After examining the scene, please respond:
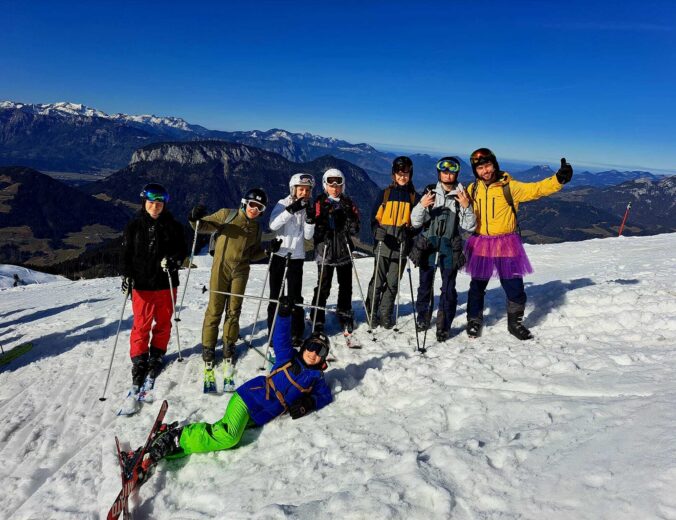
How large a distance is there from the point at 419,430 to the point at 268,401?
7.20 ft

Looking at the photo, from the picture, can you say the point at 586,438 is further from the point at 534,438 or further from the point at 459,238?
the point at 459,238

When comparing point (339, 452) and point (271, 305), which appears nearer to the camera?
point (339, 452)

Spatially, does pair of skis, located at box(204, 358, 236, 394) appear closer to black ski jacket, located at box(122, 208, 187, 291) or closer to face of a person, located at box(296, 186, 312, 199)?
black ski jacket, located at box(122, 208, 187, 291)

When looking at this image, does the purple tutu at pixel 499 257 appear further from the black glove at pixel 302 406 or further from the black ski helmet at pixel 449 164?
the black glove at pixel 302 406

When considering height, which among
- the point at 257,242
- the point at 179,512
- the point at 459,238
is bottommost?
the point at 179,512

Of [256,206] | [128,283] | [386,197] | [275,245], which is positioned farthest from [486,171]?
[128,283]

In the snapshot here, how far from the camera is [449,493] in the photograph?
12.1 ft

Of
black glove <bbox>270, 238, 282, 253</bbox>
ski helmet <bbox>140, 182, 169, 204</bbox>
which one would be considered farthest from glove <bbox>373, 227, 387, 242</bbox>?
ski helmet <bbox>140, 182, 169, 204</bbox>

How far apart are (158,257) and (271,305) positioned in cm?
255

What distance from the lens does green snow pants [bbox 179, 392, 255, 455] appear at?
17.4 ft

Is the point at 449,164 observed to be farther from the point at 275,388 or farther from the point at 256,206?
the point at 275,388

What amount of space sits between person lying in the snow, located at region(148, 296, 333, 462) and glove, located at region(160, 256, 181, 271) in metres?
2.40

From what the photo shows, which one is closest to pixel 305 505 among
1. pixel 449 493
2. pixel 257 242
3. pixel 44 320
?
pixel 449 493

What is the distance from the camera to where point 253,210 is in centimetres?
756
